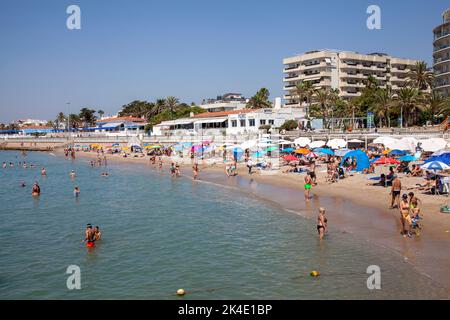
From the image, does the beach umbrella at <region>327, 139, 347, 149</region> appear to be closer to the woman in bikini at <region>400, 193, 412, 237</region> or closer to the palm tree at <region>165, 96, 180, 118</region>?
Answer: the woman in bikini at <region>400, 193, 412, 237</region>

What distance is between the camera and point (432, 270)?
41.6 feet

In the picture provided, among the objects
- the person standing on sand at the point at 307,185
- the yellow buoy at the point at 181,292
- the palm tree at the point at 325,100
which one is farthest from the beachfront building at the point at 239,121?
the yellow buoy at the point at 181,292

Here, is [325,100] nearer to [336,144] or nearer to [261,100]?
[261,100]

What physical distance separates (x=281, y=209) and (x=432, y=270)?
11.0 m

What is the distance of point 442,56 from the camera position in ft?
218

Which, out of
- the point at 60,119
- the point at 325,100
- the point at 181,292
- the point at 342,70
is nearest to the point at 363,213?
the point at 181,292

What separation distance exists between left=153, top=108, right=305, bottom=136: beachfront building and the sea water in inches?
1029

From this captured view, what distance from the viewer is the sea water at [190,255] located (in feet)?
41.9

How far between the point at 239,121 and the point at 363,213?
120ft

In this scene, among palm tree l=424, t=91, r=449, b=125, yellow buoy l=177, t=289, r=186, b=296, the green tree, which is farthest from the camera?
the green tree

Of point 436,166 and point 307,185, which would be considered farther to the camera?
point 307,185

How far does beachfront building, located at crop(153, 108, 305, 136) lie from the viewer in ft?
175

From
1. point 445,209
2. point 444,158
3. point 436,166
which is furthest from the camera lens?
point 444,158

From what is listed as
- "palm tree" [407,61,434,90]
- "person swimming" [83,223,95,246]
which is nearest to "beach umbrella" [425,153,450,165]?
"person swimming" [83,223,95,246]
